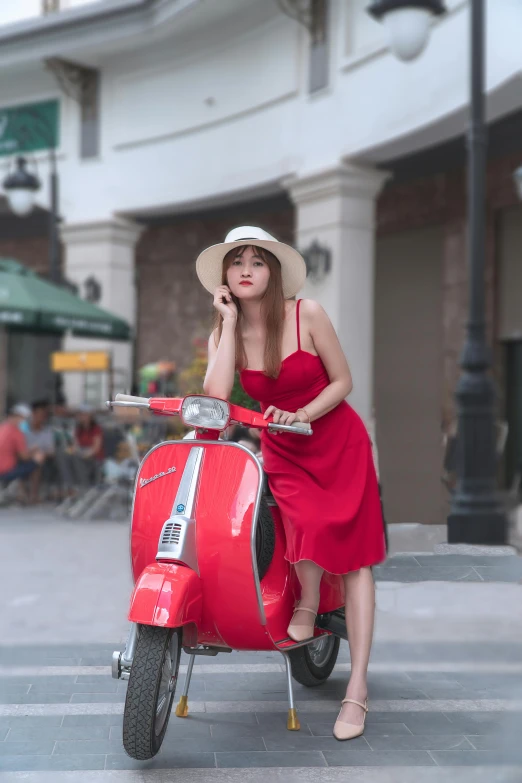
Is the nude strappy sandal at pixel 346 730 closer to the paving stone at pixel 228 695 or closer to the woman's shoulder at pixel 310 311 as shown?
the paving stone at pixel 228 695

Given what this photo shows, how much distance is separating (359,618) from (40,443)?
10178 mm

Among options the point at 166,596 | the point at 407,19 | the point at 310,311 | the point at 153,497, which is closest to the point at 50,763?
the point at 166,596

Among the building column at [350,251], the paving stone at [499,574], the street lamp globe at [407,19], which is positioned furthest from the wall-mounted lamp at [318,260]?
the paving stone at [499,574]

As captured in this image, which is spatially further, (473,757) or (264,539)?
(264,539)

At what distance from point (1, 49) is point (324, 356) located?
1467 centimetres

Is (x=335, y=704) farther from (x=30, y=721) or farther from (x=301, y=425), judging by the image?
(x=301, y=425)

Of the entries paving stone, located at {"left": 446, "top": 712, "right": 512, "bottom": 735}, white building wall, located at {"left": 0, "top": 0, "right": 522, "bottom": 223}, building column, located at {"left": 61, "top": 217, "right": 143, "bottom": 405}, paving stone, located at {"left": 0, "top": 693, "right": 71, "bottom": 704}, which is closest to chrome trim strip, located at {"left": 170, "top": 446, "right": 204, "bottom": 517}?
paving stone, located at {"left": 0, "top": 693, "right": 71, "bottom": 704}

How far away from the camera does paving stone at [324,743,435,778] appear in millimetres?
3301

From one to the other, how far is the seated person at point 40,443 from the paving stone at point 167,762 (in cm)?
1016

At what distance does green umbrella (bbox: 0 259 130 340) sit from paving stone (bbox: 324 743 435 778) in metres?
9.03

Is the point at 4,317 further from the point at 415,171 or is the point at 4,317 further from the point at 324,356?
the point at 324,356

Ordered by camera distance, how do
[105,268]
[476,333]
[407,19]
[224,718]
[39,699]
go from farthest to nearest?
1. [105,268]
2. [407,19]
3. [476,333]
4. [39,699]
5. [224,718]

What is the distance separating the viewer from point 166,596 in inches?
127

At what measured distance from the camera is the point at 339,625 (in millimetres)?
3996
